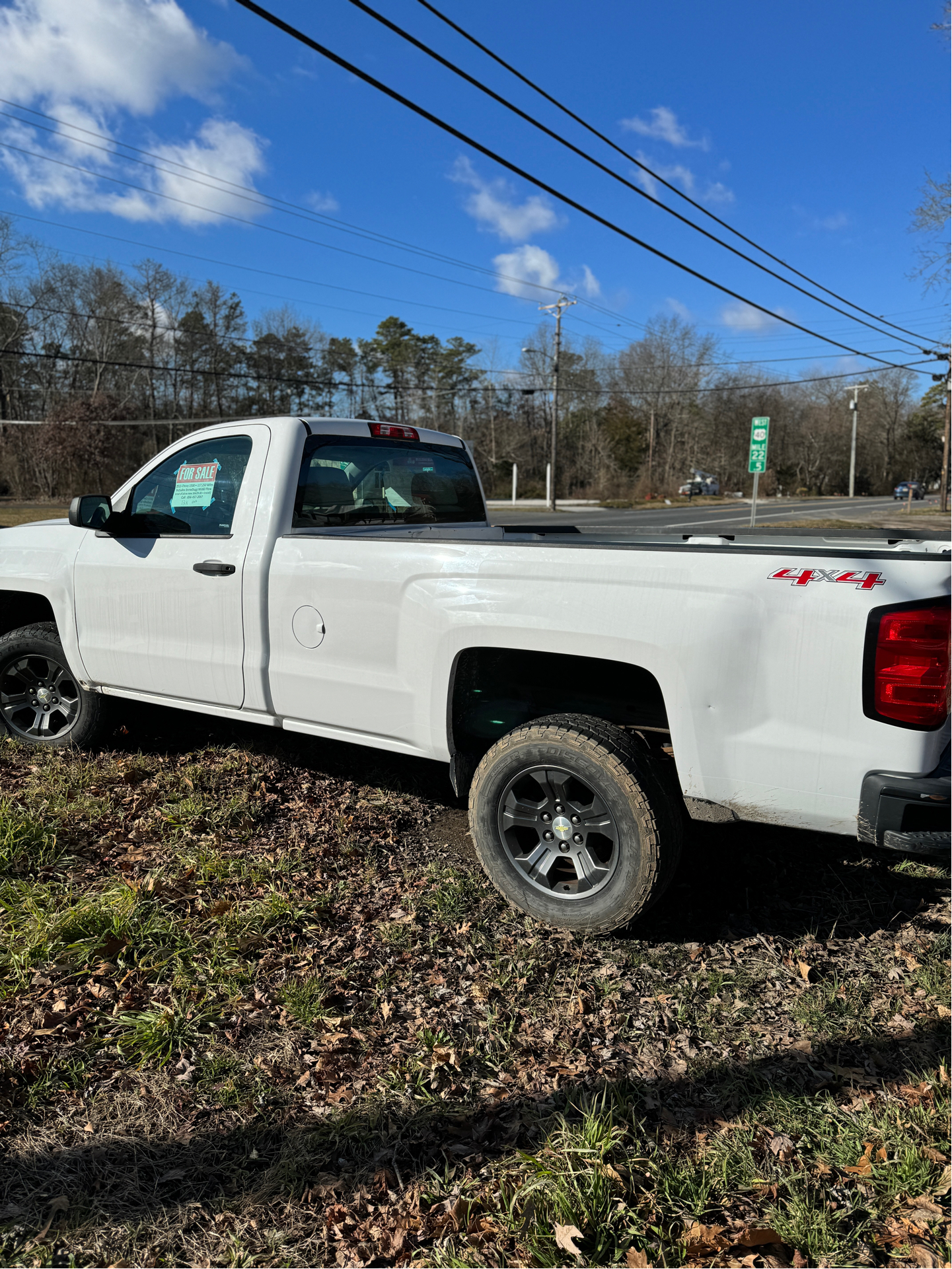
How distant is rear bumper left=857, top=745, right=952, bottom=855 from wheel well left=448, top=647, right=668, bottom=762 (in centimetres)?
103

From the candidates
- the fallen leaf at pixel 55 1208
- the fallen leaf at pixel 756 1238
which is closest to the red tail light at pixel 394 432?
the fallen leaf at pixel 55 1208

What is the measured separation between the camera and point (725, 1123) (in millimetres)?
2406

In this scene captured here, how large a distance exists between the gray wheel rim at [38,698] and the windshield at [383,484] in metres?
2.02

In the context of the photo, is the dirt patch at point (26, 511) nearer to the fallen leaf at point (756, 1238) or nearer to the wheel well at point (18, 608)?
the wheel well at point (18, 608)

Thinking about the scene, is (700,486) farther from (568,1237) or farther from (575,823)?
(568,1237)

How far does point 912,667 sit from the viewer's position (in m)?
2.63

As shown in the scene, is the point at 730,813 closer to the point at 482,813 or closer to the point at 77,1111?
the point at 482,813

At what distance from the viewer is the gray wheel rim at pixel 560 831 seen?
10.7 feet

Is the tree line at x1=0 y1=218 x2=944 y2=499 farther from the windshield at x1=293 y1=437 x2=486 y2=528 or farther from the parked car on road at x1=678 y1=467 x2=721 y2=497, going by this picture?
the windshield at x1=293 y1=437 x2=486 y2=528

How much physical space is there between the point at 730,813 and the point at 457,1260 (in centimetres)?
160

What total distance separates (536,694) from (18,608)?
358cm

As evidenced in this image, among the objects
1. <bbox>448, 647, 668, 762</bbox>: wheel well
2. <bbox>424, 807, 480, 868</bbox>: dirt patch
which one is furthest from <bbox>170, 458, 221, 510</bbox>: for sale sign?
<bbox>424, 807, 480, 868</bbox>: dirt patch

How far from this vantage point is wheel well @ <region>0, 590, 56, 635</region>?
5.40 meters

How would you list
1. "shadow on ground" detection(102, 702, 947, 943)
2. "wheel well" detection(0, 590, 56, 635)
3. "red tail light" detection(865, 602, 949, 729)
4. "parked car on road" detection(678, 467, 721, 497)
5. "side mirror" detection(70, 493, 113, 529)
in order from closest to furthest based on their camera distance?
"red tail light" detection(865, 602, 949, 729) < "shadow on ground" detection(102, 702, 947, 943) < "side mirror" detection(70, 493, 113, 529) < "wheel well" detection(0, 590, 56, 635) < "parked car on road" detection(678, 467, 721, 497)
